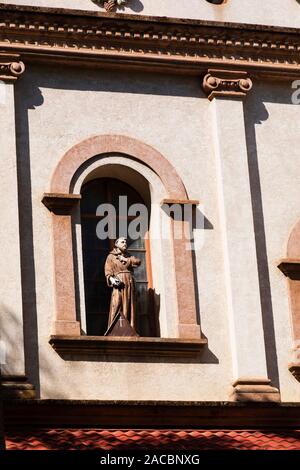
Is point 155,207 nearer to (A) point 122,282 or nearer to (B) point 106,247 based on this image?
(B) point 106,247

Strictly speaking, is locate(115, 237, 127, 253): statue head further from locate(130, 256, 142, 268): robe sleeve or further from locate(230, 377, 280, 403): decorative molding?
locate(230, 377, 280, 403): decorative molding

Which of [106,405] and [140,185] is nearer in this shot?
[106,405]

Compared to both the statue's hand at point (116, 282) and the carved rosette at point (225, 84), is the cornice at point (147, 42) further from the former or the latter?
the statue's hand at point (116, 282)

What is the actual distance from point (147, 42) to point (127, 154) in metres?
2.06

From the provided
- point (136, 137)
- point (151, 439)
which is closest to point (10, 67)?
point (136, 137)

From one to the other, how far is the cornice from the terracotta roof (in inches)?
259

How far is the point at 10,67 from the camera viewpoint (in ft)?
90.4

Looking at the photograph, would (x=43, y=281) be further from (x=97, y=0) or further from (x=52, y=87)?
(x=97, y=0)

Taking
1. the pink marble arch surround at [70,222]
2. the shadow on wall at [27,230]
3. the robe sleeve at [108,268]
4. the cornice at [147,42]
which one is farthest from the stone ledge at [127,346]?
the cornice at [147,42]

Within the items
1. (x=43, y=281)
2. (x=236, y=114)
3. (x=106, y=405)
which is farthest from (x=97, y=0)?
(x=106, y=405)

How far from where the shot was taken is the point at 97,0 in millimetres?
28594

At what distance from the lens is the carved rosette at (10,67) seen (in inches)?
1085

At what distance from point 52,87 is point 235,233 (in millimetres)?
3919

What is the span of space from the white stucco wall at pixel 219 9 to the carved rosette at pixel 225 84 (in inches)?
45.2
